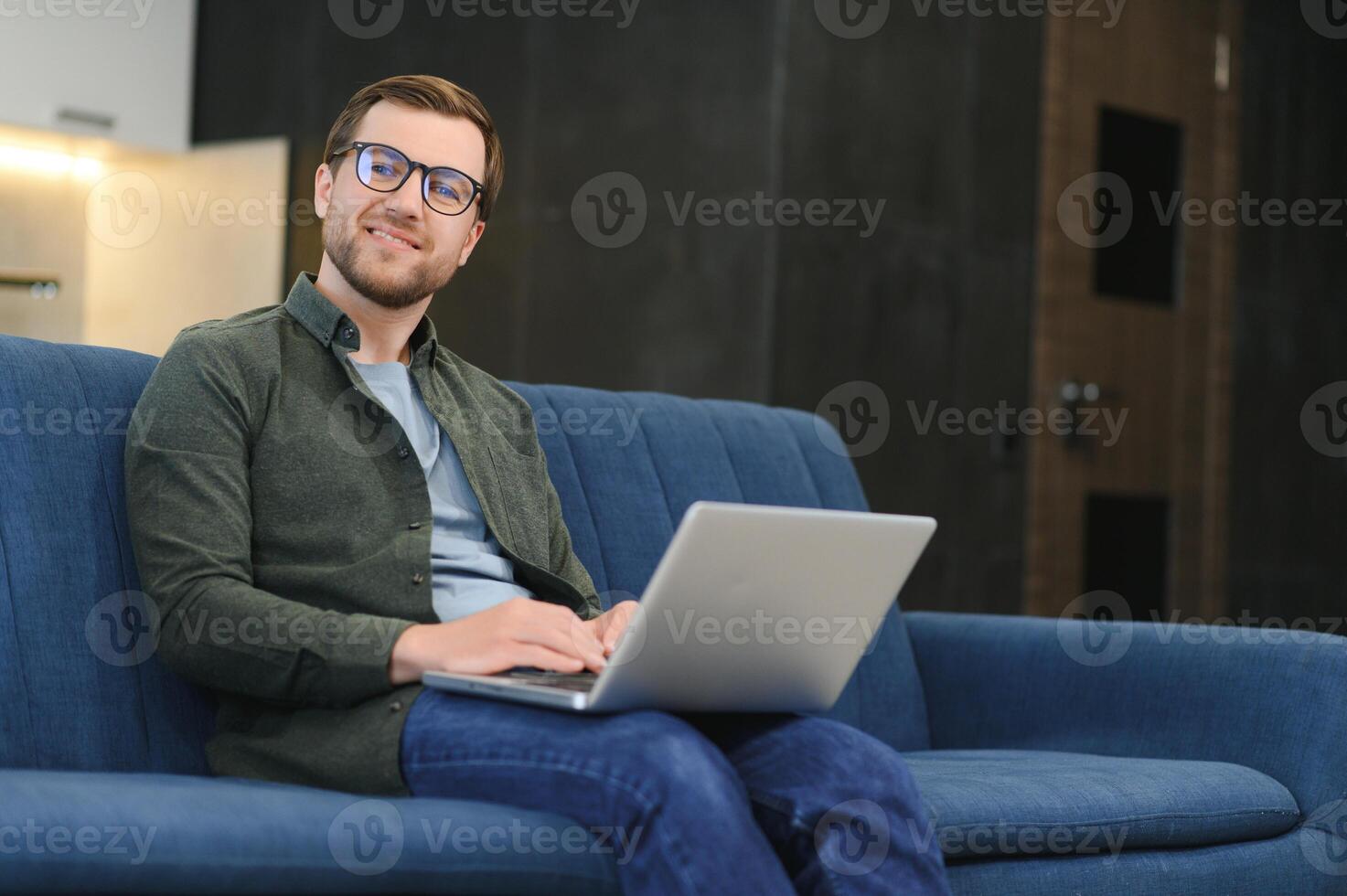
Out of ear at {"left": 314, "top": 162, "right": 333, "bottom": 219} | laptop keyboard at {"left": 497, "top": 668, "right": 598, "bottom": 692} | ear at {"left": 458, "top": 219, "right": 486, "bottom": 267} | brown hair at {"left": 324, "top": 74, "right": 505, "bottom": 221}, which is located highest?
brown hair at {"left": 324, "top": 74, "right": 505, "bottom": 221}

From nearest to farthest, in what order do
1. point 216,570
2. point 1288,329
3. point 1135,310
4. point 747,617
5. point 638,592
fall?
point 747,617, point 216,570, point 638,592, point 1135,310, point 1288,329

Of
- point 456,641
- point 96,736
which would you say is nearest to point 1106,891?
point 456,641

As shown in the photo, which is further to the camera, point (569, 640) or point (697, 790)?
point (569, 640)

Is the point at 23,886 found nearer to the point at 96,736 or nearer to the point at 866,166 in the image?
the point at 96,736

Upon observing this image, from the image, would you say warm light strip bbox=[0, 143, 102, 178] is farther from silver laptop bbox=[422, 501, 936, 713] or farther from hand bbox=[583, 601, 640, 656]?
silver laptop bbox=[422, 501, 936, 713]

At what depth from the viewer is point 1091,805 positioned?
6.64 feet

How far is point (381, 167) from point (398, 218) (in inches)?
2.6

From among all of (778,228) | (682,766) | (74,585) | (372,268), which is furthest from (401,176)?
(778,228)

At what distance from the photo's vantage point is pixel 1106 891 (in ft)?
6.63

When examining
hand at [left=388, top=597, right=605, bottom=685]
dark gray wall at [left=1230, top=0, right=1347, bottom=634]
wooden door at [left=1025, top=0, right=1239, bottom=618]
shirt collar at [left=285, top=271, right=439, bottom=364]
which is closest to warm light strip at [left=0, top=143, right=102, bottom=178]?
wooden door at [left=1025, top=0, right=1239, bottom=618]

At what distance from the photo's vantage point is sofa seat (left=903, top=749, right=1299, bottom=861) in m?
1.92

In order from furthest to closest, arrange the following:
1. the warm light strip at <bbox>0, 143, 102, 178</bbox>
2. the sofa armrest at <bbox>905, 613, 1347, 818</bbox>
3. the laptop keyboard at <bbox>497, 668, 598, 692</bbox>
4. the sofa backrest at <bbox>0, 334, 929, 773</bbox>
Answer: the warm light strip at <bbox>0, 143, 102, 178</bbox> < the sofa armrest at <bbox>905, 613, 1347, 818</bbox> < the sofa backrest at <bbox>0, 334, 929, 773</bbox> < the laptop keyboard at <bbox>497, 668, 598, 692</bbox>

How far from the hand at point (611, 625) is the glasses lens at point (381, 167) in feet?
1.93

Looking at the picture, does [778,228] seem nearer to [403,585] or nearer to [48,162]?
[403,585]
